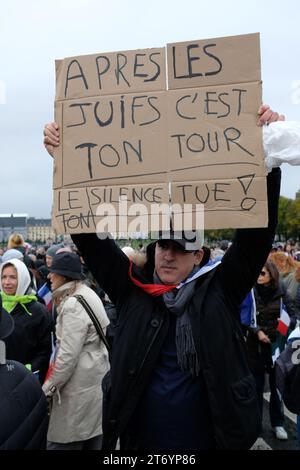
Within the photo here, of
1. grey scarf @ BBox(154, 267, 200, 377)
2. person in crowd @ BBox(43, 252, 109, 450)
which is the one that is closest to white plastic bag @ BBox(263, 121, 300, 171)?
grey scarf @ BBox(154, 267, 200, 377)

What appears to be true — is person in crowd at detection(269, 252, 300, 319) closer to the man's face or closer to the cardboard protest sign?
the man's face

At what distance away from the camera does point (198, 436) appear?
217cm

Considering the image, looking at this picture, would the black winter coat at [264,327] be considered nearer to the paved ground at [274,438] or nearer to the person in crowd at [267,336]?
the person in crowd at [267,336]

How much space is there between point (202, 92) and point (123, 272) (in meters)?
0.90

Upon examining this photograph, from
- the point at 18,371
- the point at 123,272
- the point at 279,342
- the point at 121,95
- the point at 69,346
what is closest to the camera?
the point at 18,371

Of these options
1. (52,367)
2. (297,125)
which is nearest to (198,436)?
(297,125)

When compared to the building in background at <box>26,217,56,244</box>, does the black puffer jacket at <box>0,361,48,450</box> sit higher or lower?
lower

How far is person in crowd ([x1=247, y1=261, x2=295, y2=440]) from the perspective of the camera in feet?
17.1

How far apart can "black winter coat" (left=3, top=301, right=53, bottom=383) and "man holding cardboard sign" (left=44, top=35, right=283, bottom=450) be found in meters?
1.71

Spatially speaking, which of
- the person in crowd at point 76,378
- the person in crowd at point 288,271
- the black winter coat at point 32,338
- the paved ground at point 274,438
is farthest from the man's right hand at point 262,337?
the black winter coat at point 32,338

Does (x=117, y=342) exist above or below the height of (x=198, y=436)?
above

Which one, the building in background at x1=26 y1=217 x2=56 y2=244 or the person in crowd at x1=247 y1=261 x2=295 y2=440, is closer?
the person in crowd at x1=247 y1=261 x2=295 y2=440

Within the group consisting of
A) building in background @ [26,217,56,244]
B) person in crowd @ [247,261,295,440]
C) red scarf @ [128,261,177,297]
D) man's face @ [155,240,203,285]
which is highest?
building in background @ [26,217,56,244]

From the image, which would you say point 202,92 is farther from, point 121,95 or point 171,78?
point 121,95
